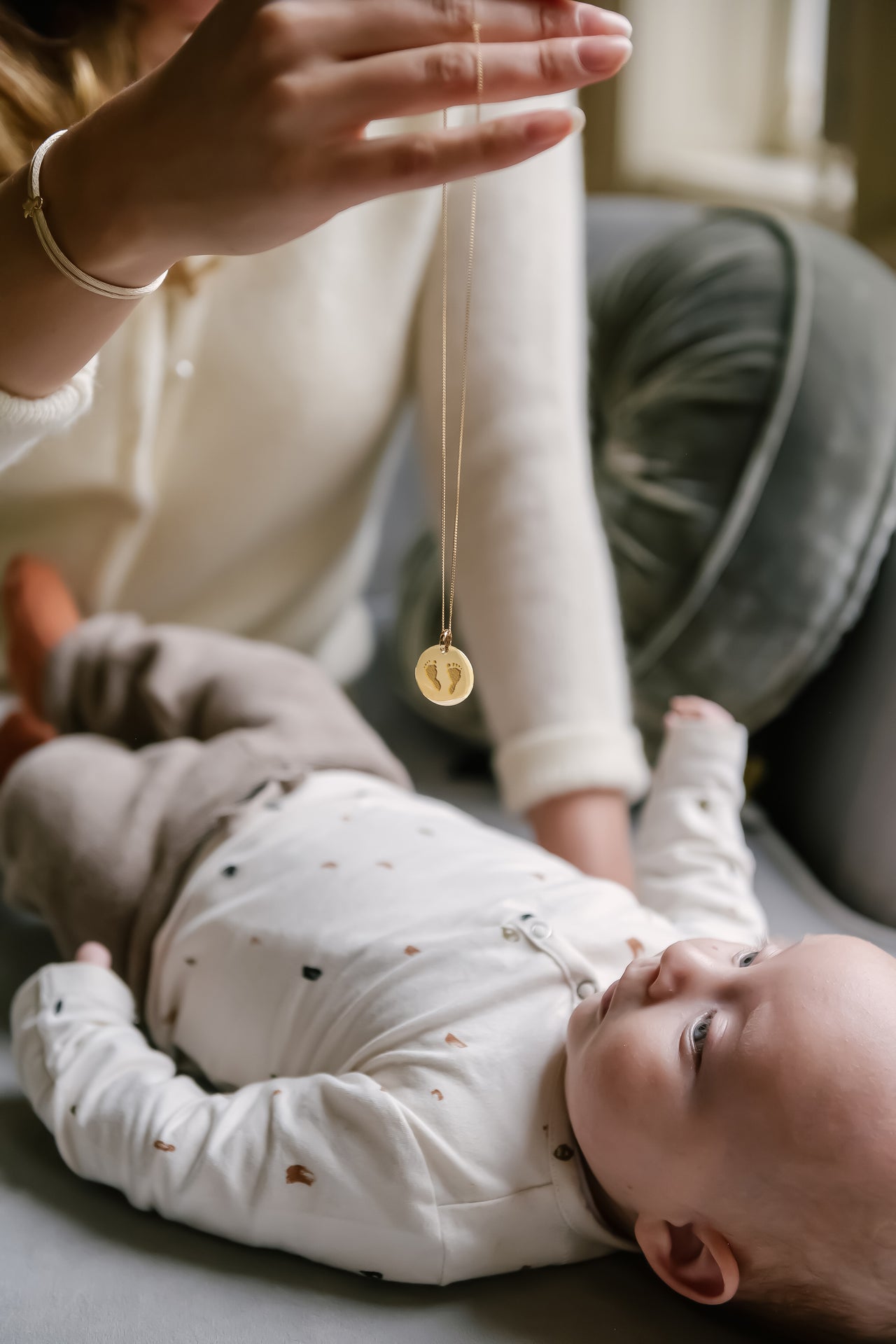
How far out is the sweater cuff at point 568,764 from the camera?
746 mm

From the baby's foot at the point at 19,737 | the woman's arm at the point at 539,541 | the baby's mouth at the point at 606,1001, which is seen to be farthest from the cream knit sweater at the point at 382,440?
the baby's mouth at the point at 606,1001

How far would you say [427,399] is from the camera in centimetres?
89

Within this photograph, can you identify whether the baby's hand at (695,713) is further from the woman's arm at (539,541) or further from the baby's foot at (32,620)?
the baby's foot at (32,620)

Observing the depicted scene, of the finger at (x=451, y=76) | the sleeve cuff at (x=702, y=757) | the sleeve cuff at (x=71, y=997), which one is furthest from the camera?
the sleeve cuff at (x=702, y=757)

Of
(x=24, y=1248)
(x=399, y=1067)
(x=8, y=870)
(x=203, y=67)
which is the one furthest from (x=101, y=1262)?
(x=203, y=67)

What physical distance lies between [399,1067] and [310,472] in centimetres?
49

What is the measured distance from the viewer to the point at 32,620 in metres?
0.83

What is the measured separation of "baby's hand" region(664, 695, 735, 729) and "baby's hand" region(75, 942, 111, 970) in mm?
360

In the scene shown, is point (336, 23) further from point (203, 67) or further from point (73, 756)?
point (73, 756)

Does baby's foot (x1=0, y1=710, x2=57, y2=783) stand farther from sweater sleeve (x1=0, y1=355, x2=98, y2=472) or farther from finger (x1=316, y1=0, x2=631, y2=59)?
finger (x1=316, y1=0, x2=631, y2=59)

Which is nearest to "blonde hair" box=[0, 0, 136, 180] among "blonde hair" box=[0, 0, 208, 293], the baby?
"blonde hair" box=[0, 0, 208, 293]

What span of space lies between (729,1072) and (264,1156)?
0.66ft

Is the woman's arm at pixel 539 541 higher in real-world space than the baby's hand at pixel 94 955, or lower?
higher

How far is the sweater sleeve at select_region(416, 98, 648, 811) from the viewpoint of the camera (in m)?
0.77
